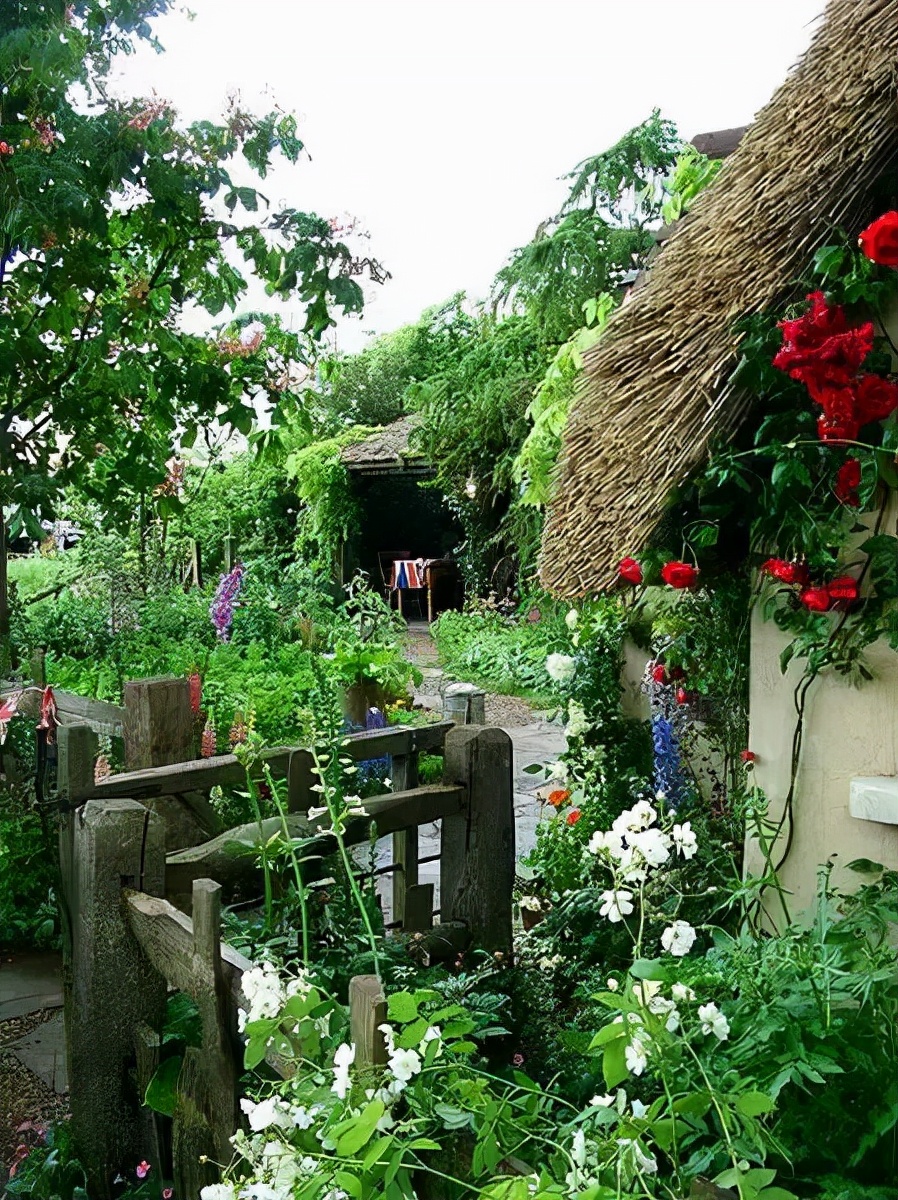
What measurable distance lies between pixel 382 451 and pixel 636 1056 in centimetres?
1453

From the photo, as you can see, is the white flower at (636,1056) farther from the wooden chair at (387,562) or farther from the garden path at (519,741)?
the wooden chair at (387,562)

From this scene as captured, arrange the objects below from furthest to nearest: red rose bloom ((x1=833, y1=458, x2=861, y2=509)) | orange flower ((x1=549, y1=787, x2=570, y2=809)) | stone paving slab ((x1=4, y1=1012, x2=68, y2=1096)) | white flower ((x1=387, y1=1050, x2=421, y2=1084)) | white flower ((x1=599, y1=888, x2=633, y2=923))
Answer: orange flower ((x1=549, y1=787, x2=570, y2=809)) → stone paving slab ((x1=4, y1=1012, x2=68, y2=1096)) → red rose bloom ((x1=833, y1=458, x2=861, y2=509)) → white flower ((x1=599, y1=888, x2=633, y2=923)) → white flower ((x1=387, y1=1050, x2=421, y2=1084))

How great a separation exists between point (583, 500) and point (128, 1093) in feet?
6.34

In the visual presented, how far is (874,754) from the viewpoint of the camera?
268 centimetres

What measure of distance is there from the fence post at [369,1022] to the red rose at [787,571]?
1619mm

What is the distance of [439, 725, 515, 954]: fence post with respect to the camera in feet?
9.20

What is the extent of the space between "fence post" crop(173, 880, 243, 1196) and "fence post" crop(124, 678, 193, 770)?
1.05 metres

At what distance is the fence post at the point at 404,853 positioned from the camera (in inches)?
120

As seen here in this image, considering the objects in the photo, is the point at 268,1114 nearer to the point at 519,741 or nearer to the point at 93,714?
the point at 93,714

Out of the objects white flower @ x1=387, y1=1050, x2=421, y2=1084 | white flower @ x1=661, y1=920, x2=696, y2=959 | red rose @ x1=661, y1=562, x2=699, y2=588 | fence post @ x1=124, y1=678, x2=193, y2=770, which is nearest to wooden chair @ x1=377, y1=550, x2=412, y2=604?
fence post @ x1=124, y1=678, x2=193, y2=770

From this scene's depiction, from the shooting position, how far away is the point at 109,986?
2436 mm

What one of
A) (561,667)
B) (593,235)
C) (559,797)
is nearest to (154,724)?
(561,667)

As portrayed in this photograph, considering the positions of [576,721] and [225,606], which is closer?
[576,721]

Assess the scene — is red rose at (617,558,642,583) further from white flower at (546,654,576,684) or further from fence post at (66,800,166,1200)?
white flower at (546,654,576,684)
